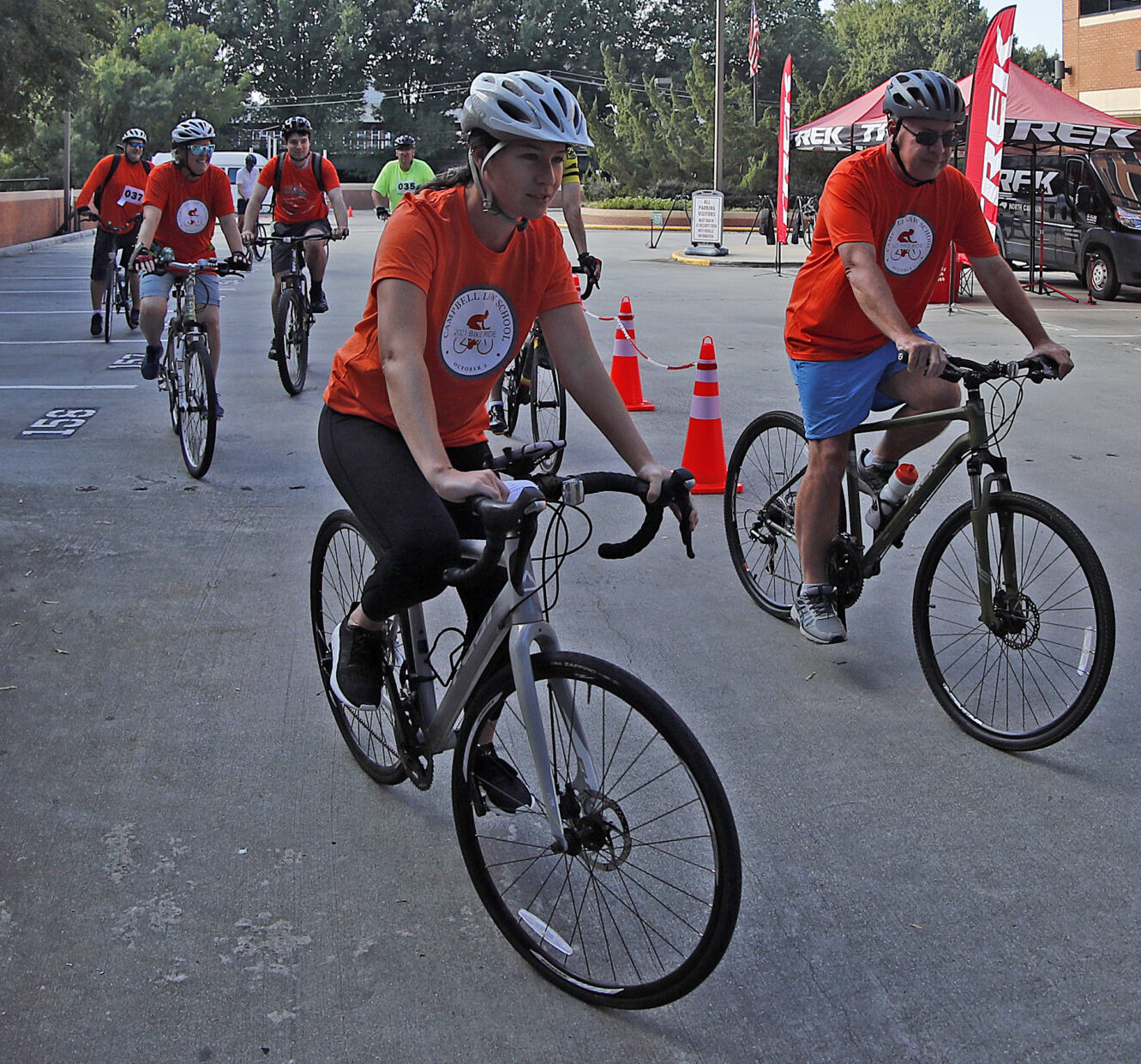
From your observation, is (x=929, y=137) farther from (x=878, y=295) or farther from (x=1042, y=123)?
(x=1042, y=123)

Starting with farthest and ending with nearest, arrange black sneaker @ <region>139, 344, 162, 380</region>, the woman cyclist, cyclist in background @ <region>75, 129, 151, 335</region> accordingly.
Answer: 1. cyclist in background @ <region>75, 129, 151, 335</region>
2. black sneaker @ <region>139, 344, 162, 380</region>
3. the woman cyclist

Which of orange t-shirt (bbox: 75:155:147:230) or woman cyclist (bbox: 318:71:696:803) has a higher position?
orange t-shirt (bbox: 75:155:147:230)

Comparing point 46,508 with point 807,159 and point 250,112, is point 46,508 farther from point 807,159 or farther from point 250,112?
point 250,112

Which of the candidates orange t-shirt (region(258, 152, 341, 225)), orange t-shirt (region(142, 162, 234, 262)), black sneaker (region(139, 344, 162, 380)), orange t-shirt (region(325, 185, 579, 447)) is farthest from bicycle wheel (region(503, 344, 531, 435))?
orange t-shirt (region(325, 185, 579, 447))

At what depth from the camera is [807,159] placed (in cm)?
5744

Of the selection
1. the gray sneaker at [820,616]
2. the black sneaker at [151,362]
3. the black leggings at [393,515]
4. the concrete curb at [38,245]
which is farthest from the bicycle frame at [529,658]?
the concrete curb at [38,245]

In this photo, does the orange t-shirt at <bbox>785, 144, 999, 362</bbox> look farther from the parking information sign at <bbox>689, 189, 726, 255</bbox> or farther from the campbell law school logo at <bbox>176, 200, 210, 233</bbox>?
the parking information sign at <bbox>689, 189, 726, 255</bbox>

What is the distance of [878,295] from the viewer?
180 inches

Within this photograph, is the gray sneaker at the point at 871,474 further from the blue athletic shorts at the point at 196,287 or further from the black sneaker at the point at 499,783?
the blue athletic shorts at the point at 196,287

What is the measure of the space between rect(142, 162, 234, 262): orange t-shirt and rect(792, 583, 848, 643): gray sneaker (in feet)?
17.6

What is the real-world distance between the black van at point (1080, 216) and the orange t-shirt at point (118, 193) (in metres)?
12.8

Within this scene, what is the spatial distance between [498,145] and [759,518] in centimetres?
289

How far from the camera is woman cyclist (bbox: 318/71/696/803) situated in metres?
3.11

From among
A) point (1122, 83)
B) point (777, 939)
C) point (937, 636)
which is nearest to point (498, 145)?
point (777, 939)
